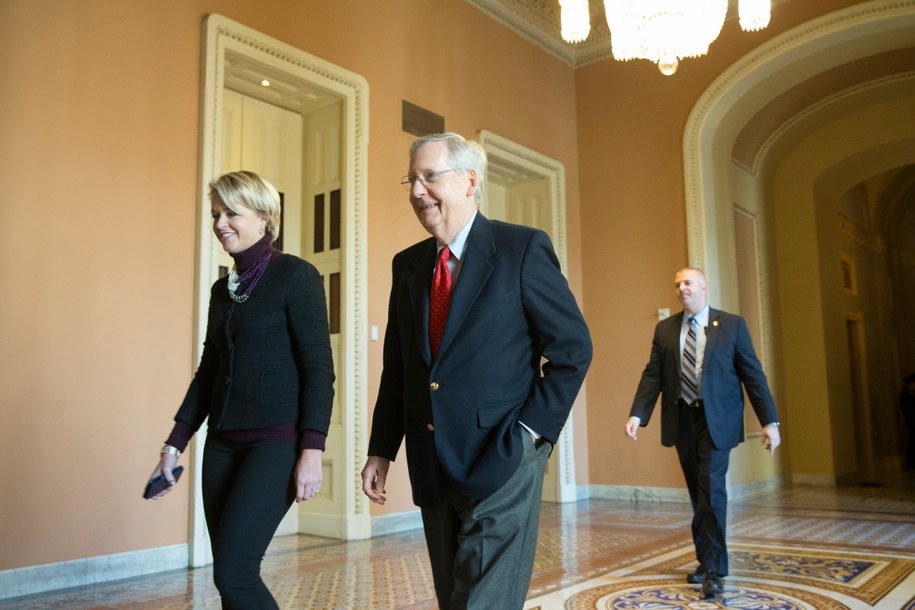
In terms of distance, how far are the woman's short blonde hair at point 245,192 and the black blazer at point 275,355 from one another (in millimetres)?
139

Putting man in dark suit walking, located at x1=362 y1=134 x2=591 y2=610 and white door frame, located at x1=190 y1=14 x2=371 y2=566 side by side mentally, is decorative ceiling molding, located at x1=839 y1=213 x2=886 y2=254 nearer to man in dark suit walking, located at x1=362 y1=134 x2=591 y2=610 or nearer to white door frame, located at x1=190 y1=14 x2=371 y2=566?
white door frame, located at x1=190 y1=14 x2=371 y2=566

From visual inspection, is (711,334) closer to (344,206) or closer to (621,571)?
(621,571)

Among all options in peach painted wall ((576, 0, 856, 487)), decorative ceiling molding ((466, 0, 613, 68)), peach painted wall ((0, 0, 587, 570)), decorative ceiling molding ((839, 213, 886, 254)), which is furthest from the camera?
decorative ceiling molding ((839, 213, 886, 254))

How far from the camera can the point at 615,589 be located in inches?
151

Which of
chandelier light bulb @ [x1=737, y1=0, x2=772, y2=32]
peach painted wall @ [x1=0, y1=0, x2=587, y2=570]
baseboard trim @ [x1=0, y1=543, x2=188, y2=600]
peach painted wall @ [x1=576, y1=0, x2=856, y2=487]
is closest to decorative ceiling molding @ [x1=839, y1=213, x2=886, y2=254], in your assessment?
peach painted wall @ [x1=576, y1=0, x2=856, y2=487]

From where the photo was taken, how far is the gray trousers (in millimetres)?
1661

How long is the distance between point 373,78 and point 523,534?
16.1 ft

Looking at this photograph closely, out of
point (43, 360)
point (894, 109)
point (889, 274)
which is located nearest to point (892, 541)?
point (43, 360)

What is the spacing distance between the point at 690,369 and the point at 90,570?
124 inches

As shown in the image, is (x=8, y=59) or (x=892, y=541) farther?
(x=892, y=541)

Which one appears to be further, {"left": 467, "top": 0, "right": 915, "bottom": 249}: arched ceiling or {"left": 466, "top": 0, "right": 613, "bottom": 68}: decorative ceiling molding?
{"left": 467, "top": 0, "right": 915, "bottom": 249}: arched ceiling

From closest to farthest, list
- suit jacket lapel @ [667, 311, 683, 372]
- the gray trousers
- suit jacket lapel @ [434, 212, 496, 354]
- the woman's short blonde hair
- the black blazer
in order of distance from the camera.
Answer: the gray trousers → suit jacket lapel @ [434, 212, 496, 354] → the black blazer → the woman's short blonde hair → suit jacket lapel @ [667, 311, 683, 372]

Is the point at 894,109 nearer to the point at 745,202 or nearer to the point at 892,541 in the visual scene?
the point at 745,202

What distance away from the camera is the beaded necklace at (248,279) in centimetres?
212
